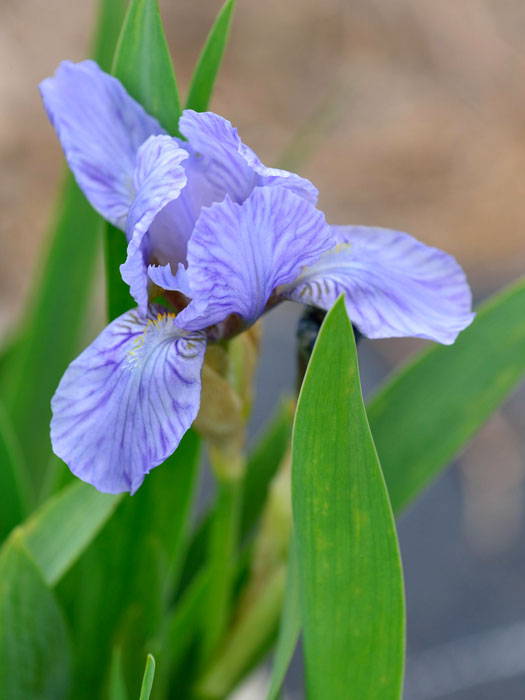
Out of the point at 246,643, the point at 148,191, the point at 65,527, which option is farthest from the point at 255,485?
the point at 148,191

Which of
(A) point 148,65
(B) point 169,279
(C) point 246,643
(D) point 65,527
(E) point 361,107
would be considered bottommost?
(C) point 246,643

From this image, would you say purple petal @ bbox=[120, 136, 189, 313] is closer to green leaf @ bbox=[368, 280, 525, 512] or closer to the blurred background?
green leaf @ bbox=[368, 280, 525, 512]

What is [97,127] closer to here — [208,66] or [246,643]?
[208,66]

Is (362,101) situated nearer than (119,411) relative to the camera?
No

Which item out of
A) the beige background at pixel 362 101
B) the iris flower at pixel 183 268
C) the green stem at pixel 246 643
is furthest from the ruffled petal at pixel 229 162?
the beige background at pixel 362 101

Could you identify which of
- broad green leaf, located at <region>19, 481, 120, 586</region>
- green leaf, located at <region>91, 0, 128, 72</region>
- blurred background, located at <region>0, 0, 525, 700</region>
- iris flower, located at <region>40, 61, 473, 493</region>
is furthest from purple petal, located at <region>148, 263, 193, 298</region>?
blurred background, located at <region>0, 0, 525, 700</region>

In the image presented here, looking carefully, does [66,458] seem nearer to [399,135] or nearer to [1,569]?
[1,569]

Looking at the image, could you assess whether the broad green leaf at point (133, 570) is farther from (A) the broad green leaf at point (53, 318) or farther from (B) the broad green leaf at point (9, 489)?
(A) the broad green leaf at point (53, 318)
